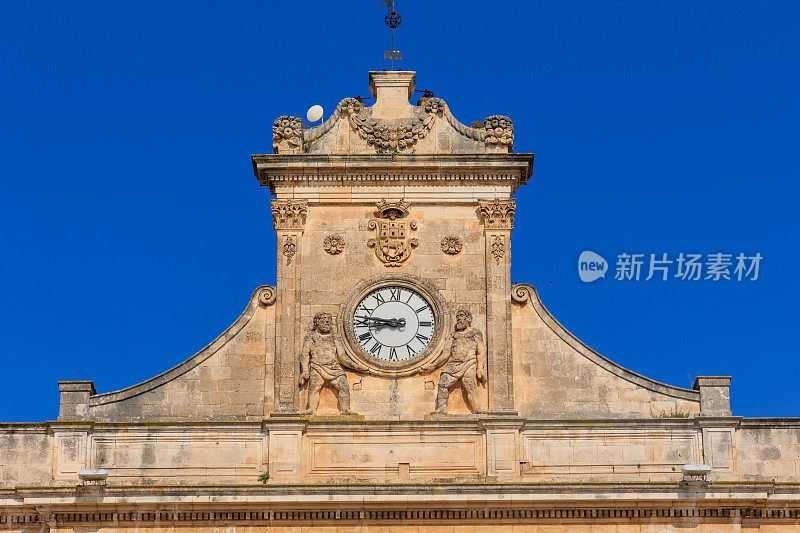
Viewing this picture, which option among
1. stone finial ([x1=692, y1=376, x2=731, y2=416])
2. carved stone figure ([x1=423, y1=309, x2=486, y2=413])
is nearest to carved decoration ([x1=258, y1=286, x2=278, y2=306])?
carved stone figure ([x1=423, y1=309, x2=486, y2=413])

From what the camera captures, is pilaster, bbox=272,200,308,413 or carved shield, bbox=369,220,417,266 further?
carved shield, bbox=369,220,417,266

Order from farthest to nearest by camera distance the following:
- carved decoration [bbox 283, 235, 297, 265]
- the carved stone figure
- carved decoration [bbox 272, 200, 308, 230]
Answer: carved decoration [bbox 272, 200, 308, 230], carved decoration [bbox 283, 235, 297, 265], the carved stone figure

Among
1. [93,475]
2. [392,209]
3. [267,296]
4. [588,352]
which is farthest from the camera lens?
[392,209]

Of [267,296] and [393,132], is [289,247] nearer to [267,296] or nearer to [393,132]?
[267,296]

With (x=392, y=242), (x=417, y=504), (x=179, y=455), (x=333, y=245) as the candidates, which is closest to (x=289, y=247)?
(x=333, y=245)

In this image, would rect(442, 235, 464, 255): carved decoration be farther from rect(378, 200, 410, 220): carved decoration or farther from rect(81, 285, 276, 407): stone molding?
rect(81, 285, 276, 407): stone molding

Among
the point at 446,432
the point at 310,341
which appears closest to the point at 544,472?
the point at 446,432

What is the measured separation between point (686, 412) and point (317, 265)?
6.55 m

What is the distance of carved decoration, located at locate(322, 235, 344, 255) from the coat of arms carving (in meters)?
0.49

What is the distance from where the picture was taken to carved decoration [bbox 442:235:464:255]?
122 ft

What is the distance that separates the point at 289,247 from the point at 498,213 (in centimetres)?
354

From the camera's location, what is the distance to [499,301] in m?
36.8

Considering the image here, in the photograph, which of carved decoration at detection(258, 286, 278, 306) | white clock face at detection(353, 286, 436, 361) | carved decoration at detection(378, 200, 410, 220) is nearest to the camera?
white clock face at detection(353, 286, 436, 361)

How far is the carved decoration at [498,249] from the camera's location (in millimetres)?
37031
